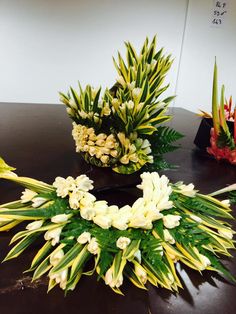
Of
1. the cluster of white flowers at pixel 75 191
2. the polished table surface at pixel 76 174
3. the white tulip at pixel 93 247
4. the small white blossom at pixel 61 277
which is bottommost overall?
the polished table surface at pixel 76 174

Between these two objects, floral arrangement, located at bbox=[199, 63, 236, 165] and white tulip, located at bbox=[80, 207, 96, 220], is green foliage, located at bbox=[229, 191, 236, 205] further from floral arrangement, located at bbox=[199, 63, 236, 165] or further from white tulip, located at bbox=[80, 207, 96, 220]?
white tulip, located at bbox=[80, 207, 96, 220]

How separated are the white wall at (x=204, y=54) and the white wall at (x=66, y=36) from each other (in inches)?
6.6

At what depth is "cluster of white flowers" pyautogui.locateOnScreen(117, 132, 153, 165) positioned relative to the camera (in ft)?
3.01

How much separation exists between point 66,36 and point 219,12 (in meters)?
1.61

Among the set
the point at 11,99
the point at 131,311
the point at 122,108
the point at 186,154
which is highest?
the point at 122,108

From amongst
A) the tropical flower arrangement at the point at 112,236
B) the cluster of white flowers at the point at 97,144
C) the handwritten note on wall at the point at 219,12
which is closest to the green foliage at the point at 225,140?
the cluster of white flowers at the point at 97,144

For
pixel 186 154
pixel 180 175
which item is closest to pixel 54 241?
pixel 180 175

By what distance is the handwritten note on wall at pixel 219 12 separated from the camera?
3.13 metres

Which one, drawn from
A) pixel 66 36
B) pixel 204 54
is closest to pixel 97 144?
pixel 66 36

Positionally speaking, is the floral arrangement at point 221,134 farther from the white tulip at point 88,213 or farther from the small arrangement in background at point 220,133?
the white tulip at point 88,213

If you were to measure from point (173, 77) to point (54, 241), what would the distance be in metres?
3.37

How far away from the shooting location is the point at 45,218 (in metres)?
0.57

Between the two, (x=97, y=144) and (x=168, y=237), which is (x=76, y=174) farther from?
(x=168, y=237)

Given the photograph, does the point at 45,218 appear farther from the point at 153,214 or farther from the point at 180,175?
the point at 180,175
